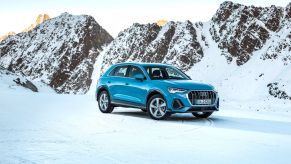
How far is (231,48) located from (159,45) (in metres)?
18.2

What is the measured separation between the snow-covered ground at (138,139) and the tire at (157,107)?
282 millimetres

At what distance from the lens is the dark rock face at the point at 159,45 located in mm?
83875

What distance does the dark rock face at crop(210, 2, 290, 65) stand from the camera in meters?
74.7

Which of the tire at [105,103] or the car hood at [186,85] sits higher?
the car hood at [186,85]

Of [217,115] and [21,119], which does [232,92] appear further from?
[21,119]

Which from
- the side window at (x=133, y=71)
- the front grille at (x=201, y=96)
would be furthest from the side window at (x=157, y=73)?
the front grille at (x=201, y=96)

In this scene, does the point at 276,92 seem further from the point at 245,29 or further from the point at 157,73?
the point at 157,73

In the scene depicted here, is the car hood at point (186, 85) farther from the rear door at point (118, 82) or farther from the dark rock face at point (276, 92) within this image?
the dark rock face at point (276, 92)

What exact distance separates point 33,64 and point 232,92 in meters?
86.5

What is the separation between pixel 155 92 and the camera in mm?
13617

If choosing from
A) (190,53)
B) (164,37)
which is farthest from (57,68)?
(190,53)

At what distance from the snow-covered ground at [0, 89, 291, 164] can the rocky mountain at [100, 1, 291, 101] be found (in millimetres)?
39544

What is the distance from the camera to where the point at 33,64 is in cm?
13550

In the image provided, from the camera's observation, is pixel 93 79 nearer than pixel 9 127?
No
